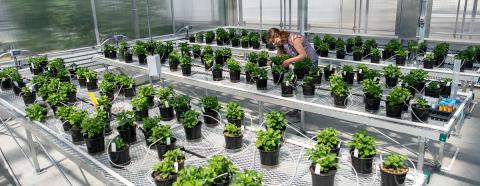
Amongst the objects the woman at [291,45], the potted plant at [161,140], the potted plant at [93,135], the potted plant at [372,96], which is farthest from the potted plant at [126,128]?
the woman at [291,45]

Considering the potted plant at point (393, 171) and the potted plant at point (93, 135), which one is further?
the potted plant at point (93, 135)

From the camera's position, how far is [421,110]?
356 cm

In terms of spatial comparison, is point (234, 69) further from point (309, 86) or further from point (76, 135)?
point (76, 135)

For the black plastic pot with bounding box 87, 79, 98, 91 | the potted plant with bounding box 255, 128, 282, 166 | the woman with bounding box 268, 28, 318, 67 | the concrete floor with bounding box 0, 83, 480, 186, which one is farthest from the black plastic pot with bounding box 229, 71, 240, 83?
the potted plant with bounding box 255, 128, 282, 166

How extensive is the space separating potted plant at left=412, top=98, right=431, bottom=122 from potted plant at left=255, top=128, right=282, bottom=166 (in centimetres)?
158

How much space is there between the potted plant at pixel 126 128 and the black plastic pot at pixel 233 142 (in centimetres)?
87

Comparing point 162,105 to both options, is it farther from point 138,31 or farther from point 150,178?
point 138,31

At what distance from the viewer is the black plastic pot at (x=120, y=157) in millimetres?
2916

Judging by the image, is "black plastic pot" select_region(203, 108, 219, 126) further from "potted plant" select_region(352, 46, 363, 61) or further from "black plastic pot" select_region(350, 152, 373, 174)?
"potted plant" select_region(352, 46, 363, 61)

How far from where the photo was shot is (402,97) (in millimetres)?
3658

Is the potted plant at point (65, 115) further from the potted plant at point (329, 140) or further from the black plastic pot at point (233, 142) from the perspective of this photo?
the potted plant at point (329, 140)

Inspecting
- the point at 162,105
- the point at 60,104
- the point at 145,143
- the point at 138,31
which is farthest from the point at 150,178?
the point at 138,31

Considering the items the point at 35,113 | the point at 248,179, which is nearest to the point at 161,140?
the point at 248,179

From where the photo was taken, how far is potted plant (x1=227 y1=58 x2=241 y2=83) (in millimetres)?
5262
